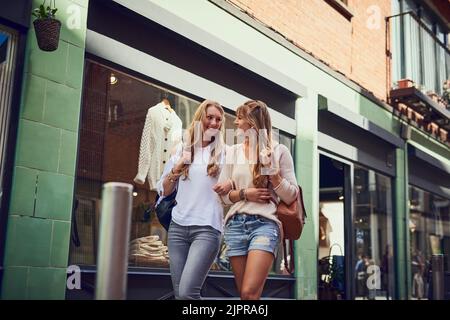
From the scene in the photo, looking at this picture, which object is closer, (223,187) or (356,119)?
(223,187)

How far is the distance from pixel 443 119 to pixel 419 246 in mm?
3000

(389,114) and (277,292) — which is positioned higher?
(389,114)

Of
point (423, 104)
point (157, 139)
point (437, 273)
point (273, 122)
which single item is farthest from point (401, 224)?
point (157, 139)

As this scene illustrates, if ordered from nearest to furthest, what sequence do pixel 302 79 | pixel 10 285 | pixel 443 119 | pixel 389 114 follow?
pixel 10 285 < pixel 302 79 < pixel 389 114 < pixel 443 119

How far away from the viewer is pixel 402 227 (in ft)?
38.3

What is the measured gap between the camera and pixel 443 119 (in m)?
13.5

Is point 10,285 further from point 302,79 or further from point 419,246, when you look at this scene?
point 419,246

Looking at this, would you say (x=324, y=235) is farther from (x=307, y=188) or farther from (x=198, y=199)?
(x=198, y=199)

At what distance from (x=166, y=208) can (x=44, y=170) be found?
46.4 inches

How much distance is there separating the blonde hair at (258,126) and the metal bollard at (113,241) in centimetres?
169

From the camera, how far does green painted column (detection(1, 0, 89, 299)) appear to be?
473cm

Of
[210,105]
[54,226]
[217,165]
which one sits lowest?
[54,226]

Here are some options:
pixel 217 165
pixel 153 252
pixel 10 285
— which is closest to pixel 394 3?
pixel 153 252

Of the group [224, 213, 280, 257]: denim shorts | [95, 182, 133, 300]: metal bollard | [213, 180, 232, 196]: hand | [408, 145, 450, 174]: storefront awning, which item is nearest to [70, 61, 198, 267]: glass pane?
[213, 180, 232, 196]: hand
